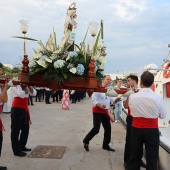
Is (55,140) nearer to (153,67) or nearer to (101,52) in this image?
(153,67)

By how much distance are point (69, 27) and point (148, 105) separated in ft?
5.86

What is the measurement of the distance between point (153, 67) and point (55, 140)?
3357mm

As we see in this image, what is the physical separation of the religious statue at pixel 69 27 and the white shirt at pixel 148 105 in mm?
1426

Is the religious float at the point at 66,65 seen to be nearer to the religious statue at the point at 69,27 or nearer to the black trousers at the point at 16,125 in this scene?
the religious statue at the point at 69,27

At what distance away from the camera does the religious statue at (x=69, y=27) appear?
430cm

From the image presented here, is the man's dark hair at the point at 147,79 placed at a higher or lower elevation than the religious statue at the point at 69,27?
lower

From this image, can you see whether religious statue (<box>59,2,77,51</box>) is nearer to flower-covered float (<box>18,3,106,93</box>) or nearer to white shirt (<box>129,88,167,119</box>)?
flower-covered float (<box>18,3,106,93</box>)

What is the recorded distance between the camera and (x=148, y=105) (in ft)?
13.2

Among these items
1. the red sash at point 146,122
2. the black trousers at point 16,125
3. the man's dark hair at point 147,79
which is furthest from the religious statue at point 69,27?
the black trousers at point 16,125

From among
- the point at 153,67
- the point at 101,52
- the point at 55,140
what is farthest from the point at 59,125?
the point at 101,52

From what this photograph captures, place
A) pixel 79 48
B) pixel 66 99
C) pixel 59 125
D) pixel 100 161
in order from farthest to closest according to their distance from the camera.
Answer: pixel 66 99, pixel 59 125, pixel 100 161, pixel 79 48

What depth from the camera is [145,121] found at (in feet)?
13.4

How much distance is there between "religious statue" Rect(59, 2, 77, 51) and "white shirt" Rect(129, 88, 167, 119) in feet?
4.68

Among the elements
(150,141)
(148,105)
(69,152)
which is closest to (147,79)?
(148,105)
